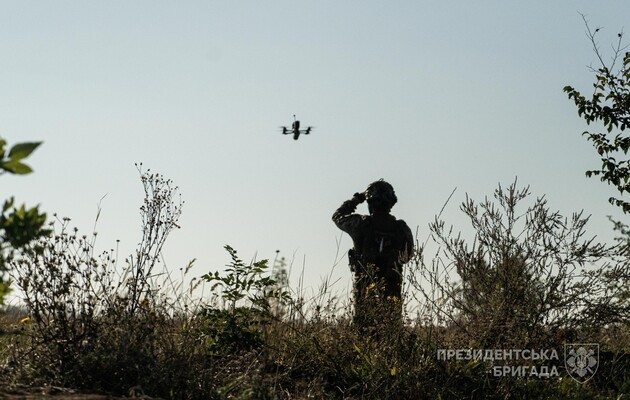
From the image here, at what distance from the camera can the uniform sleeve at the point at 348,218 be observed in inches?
454

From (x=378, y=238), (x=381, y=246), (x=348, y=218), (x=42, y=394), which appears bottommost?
(x=42, y=394)

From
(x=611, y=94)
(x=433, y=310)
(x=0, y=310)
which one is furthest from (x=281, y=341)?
(x=611, y=94)

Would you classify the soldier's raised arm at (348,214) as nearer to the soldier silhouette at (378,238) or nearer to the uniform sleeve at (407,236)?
the soldier silhouette at (378,238)

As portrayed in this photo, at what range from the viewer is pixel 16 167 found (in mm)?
4098

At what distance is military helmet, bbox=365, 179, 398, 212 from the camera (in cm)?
1157

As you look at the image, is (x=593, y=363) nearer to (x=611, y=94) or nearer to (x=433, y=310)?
(x=433, y=310)

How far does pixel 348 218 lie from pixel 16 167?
7.82 m

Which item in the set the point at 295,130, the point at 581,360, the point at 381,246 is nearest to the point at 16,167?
the point at 581,360

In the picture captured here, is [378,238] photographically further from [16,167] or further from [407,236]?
[16,167]

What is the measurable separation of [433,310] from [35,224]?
537 cm

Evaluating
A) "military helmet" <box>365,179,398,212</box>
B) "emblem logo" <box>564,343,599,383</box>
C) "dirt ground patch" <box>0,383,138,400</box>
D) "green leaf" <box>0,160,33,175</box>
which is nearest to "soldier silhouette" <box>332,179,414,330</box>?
"military helmet" <box>365,179,398,212</box>

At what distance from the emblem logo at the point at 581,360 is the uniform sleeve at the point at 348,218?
317 cm

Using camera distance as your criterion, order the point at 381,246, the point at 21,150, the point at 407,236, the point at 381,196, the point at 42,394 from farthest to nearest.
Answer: the point at 381,196, the point at 407,236, the point at 381,246, the point at 42,394, the point at 21,150

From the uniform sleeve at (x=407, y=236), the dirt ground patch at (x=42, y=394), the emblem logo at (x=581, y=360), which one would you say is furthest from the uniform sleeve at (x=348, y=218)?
the dirt ground patch at (x=42, y=394)
